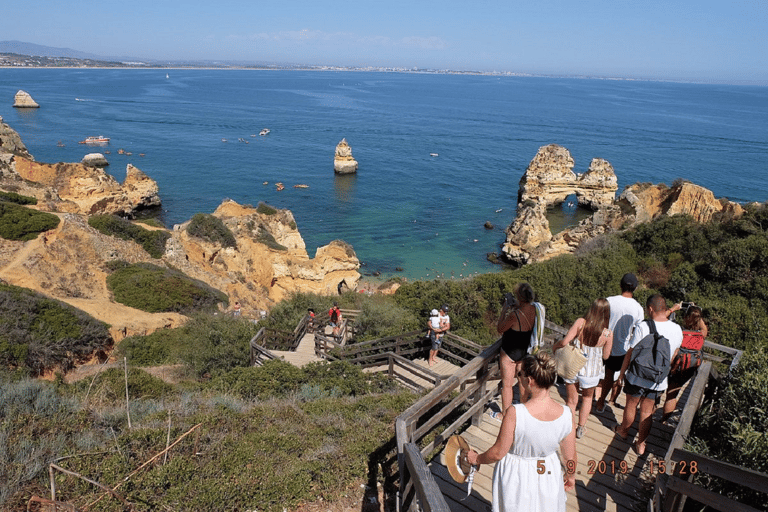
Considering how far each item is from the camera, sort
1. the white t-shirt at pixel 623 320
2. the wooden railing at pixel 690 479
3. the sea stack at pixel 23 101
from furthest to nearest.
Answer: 1. the sea stack at pixel 23 101
2. the white t-shirt at pixel 623 320
3. the wooden railing at pixel 690 479

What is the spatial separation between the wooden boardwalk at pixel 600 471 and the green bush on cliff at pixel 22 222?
74.4 ft

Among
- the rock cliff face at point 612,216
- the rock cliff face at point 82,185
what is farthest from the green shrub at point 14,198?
the rock cliff face at point 612,216

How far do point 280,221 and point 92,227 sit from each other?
10.4 metres

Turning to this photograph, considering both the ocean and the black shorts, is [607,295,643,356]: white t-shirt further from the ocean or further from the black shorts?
the ocean

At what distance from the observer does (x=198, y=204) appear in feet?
159

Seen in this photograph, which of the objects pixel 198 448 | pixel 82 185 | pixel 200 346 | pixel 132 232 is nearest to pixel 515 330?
pixel 198 448

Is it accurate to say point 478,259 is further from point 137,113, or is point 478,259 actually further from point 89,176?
point 137,113

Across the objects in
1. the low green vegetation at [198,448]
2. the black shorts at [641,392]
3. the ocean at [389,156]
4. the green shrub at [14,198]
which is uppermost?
the black shorts at [641,392]

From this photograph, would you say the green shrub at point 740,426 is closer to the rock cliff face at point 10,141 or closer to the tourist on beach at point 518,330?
the tourist on beach at point 518,330

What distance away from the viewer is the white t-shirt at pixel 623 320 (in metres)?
5.47

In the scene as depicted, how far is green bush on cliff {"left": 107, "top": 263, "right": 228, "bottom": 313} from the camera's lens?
19328mm

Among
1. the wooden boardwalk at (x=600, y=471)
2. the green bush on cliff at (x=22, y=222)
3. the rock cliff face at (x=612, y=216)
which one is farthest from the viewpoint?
the rock cliff face at (x=612, y=216)

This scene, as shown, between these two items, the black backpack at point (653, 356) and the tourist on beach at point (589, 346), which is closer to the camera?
the black backpack at point (653, 356)

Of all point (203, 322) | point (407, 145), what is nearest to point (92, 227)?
point (203, 322)
